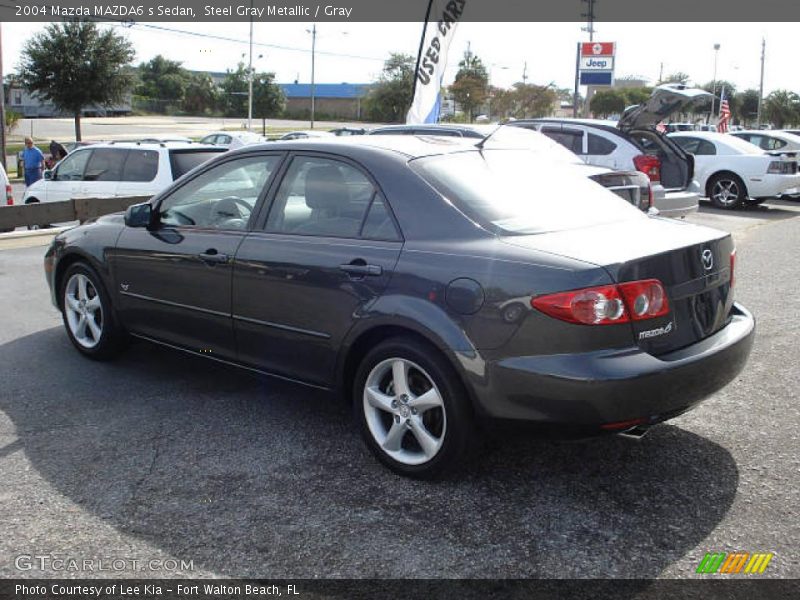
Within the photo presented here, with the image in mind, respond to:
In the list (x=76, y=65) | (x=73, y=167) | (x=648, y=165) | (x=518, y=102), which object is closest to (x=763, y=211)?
(x=648, y=165)

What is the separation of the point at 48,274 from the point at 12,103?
89917 millimetres

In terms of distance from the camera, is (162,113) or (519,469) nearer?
(519,469)

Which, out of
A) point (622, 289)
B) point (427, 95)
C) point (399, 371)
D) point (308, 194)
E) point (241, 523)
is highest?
point (427, 95)

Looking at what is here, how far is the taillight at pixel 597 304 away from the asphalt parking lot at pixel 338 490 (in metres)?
0.82

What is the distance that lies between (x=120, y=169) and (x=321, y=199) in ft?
30.4

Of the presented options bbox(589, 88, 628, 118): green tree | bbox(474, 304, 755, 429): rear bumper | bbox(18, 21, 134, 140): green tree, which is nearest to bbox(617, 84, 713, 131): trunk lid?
bbox(474, 304, 755, 429): rear bumper

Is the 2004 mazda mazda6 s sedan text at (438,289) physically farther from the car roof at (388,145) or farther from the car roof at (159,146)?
the car roof at (159,146)

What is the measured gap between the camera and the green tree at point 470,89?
52562 millimetres

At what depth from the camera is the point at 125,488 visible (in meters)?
3.73

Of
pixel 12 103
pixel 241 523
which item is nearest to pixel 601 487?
pixel 241 523

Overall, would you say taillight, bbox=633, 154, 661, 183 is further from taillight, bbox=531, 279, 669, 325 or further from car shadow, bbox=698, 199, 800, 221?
taillight, bbox=531, 279, 669, 325

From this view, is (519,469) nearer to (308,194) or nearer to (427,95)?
(308,194)

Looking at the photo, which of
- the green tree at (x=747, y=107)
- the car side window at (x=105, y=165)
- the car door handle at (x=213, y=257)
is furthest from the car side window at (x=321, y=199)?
the green tree at (x=747, y=107)

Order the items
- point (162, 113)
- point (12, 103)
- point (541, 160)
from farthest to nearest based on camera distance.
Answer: point (162, 113) → point (12, 103) → point (541, 160)
